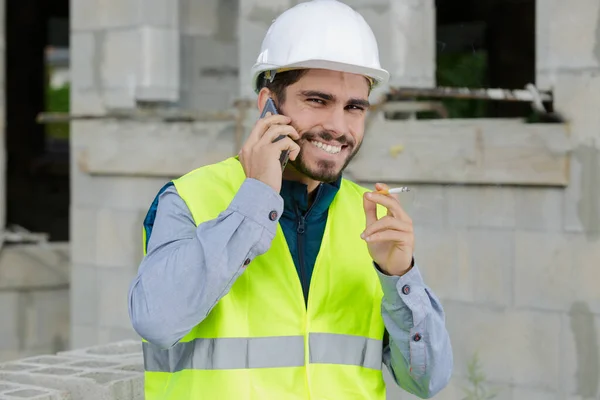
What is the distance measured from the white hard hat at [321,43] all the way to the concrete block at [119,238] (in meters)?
5.07

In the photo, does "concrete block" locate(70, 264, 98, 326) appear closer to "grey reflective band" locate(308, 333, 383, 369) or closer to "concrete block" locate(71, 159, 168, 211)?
"concrete block" locate(71, 159, 168, 211)

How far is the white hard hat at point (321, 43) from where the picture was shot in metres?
2.53

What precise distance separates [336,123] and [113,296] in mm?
5641

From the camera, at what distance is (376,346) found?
2.63 metres

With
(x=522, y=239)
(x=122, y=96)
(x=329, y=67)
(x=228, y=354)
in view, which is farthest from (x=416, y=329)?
(x=122, y=96)

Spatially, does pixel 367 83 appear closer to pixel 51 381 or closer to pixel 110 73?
pixel 51 381

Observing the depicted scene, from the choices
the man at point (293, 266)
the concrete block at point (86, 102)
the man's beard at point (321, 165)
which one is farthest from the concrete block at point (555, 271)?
the concrete block at point (86, 102)

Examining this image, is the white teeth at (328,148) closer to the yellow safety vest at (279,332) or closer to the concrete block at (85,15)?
the yellow safety vest at (279,332)

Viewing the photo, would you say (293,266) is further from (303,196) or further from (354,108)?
(354,108)

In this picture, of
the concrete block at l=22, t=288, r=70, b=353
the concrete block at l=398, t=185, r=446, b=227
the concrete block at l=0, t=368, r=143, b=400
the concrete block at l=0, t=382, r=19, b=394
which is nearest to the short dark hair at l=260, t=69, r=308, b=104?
the concrete block at l=0, t=368, r=143, b=400

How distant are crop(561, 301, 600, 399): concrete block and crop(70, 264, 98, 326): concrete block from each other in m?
4.05

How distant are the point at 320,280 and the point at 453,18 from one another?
1397 centimetres

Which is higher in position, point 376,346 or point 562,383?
point 376,346

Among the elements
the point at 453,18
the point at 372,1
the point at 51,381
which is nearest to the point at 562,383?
the point at 372,1
